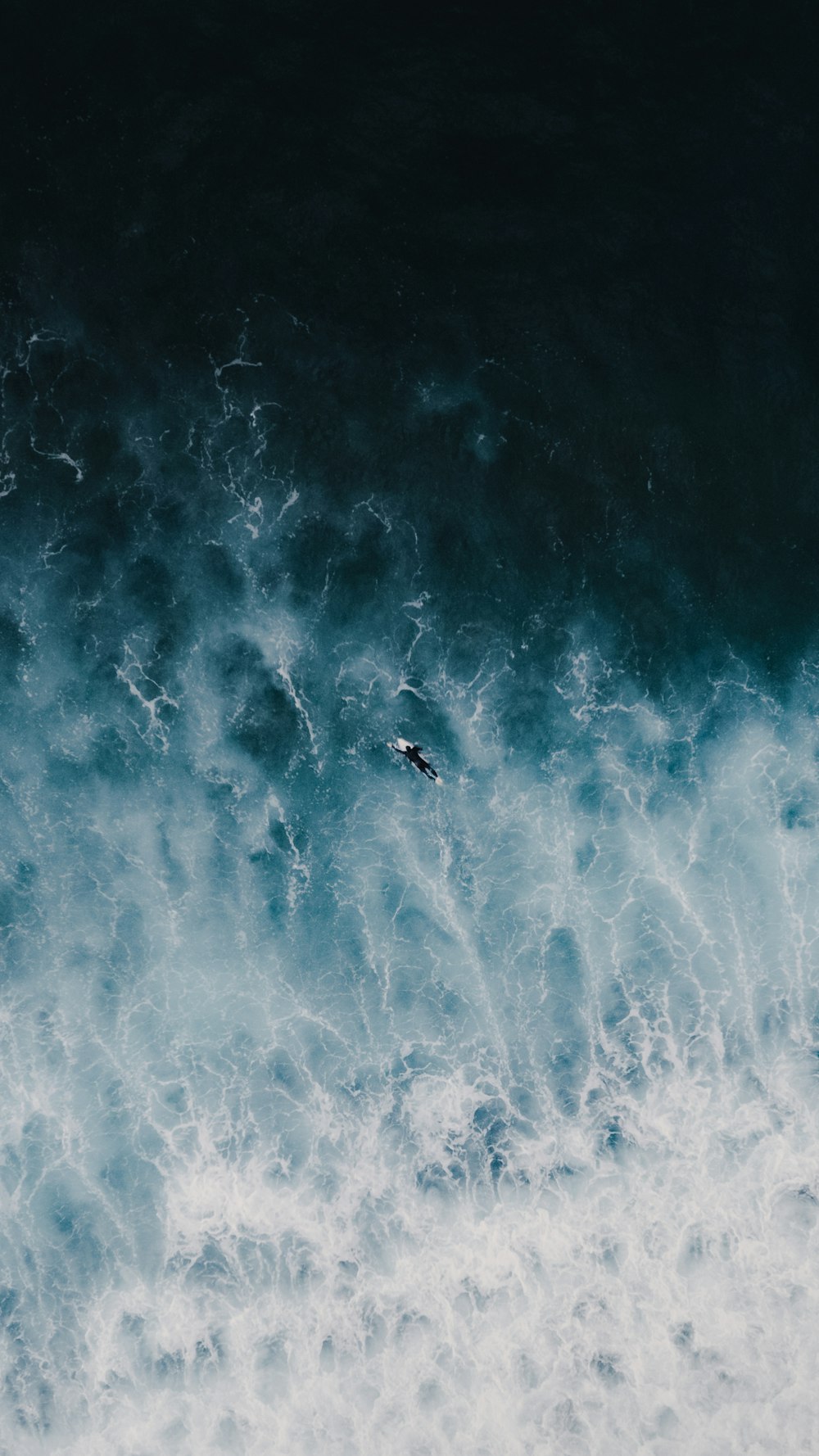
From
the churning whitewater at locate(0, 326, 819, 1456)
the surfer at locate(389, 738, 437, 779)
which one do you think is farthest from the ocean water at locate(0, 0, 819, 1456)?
the surfer at locate(389, 738, 437, 779)

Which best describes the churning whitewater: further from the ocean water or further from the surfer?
the surfer

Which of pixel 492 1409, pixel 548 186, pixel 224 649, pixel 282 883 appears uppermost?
pixel 548 186

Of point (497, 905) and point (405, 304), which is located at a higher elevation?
point (405, 304)

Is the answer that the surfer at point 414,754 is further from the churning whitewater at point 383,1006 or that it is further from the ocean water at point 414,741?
the ocean water at point 414,741

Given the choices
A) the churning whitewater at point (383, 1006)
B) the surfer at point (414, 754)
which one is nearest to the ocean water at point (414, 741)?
the churning whitewater at point (383, 1006)

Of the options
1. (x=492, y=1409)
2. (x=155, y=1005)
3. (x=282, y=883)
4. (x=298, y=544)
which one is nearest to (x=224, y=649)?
(x=298, y=544)

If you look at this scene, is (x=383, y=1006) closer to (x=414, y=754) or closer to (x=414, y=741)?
(x=414, y=754)

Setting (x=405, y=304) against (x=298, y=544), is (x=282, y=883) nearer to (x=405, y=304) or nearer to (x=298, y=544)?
(x=298, y=544)
